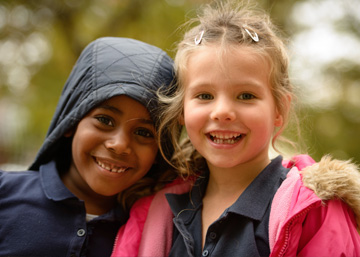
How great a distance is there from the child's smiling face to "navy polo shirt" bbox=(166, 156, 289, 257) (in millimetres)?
357

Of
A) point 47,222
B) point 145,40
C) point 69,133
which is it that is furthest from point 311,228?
point 145,40

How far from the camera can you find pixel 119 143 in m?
1.99

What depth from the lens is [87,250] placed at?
77.7 inches

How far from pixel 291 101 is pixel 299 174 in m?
0.49

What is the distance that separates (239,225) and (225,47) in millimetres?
848

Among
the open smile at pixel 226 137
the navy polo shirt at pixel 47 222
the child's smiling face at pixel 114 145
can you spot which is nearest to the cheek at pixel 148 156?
the child's smiling face at pixel 114 145

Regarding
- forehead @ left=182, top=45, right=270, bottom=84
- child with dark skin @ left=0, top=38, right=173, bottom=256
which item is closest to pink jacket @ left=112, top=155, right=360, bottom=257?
forehead @ left=182, top=45, right=270, bottom=84

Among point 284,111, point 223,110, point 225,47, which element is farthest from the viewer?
point 284,111

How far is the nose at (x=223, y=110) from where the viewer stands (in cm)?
172

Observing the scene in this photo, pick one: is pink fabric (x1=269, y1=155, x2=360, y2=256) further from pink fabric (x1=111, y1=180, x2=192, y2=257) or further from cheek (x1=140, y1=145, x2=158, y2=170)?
cheek (x1=140, y1=145, x2=158, y2=170)

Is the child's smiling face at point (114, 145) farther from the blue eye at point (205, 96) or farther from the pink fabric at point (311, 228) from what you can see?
the pink fabric at point (311, 228)

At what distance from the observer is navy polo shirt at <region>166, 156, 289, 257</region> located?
1639 millimetres

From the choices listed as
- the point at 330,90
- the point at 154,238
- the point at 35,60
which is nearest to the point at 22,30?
the point at 35,60

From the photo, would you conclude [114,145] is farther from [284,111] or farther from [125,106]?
A: [284,111]
